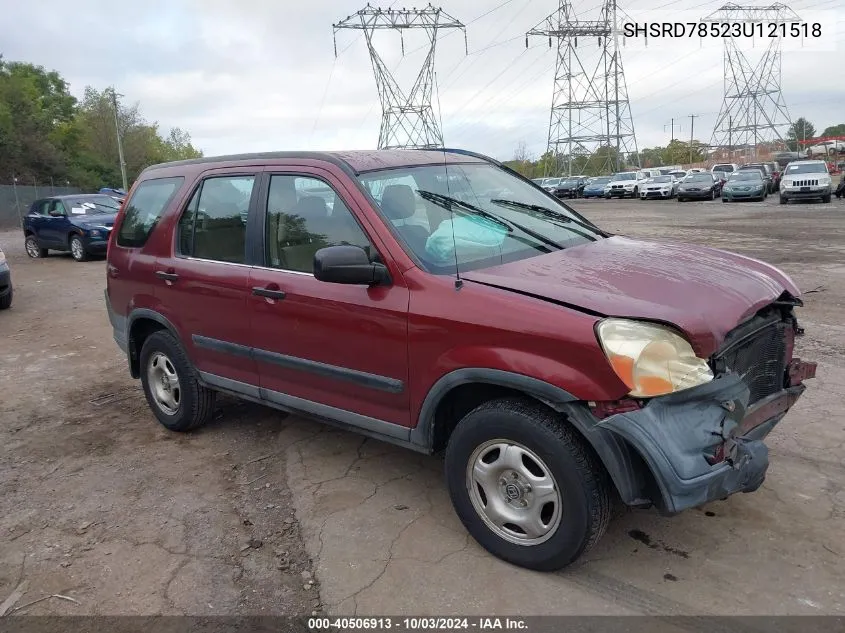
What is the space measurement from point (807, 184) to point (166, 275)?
27.2 m

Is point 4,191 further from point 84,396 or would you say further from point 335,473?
point 335,473

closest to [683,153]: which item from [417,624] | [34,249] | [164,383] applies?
[34,249]

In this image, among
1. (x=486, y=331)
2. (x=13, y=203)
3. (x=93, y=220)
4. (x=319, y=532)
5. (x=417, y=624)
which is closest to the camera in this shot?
(x=417, y=624)

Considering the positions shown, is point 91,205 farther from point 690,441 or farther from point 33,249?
point 690,441

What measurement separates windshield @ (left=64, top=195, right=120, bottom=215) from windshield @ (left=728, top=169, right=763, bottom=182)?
2525cm

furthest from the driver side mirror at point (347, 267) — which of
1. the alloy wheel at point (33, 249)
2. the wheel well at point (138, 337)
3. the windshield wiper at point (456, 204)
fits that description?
the alloy wheel at point (33, 249)

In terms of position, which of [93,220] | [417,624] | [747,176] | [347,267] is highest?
[747,176]

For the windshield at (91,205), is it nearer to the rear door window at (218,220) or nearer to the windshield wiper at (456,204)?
the rear door window at (218,220)

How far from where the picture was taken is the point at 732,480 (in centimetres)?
275

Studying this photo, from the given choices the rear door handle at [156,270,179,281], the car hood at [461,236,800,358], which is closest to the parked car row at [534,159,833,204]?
the rear door handle at [156,270,179,281]

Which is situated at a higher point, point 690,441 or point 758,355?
point 758,355

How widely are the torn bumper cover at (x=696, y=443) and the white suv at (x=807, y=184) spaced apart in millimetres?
27148

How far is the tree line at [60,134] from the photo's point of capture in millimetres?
42750

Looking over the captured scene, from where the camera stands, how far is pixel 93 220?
16891mm
